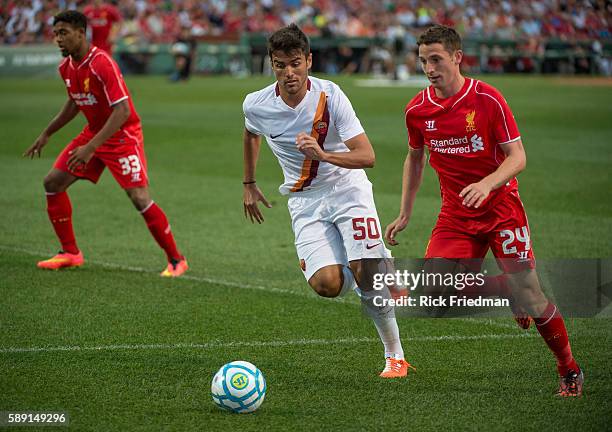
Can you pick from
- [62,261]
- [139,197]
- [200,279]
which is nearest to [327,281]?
[200,279]

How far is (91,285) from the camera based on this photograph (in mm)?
9289

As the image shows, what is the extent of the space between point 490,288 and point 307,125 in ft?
5.13

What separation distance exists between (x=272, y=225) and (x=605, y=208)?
14.0 ft

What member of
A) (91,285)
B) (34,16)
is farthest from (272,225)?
(34,16)

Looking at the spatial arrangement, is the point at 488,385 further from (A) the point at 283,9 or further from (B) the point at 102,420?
(A) the point at 283,9

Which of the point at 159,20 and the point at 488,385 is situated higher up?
the point at 488,385

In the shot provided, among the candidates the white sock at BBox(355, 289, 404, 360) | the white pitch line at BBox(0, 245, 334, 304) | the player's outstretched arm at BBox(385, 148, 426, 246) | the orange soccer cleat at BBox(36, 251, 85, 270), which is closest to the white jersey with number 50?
the player's outstretched arm at BBox(385, 148, 426, 246)

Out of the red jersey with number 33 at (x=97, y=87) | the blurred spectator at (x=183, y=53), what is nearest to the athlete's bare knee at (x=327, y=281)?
the red jersey with number 33 at (x=97, y=87)

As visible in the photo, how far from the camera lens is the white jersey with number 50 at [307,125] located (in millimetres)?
6551

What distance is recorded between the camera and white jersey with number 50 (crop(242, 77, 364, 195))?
6.55m

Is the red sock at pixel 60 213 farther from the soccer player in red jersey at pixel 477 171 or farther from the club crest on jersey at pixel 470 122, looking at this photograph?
the club crest on jersey at pixel 470 122

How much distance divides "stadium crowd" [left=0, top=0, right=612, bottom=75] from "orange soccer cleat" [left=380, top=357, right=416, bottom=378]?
2524 cm

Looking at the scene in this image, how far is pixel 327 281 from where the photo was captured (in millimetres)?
6512

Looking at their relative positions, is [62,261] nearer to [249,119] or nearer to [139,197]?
[139,197]
